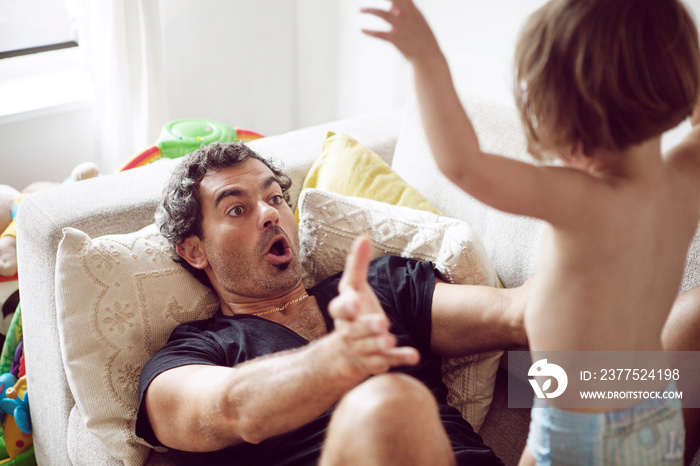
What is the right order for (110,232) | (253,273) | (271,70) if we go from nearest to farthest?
(253,273), (110,232), (271,70)

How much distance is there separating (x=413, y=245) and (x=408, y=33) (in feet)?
2.70

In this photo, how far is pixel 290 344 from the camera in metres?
1.45

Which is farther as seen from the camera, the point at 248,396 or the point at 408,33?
the point at 248,396

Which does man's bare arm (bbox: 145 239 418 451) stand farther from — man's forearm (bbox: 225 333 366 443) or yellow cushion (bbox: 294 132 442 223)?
yellow cushion (bbox: 294 132 442 223)

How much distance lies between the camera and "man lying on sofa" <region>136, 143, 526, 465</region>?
0.96 metres

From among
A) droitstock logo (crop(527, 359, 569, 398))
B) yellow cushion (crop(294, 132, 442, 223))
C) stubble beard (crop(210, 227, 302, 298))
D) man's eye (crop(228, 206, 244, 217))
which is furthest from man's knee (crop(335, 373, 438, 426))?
yellow cushion (crop(294, 132, 442, 223))

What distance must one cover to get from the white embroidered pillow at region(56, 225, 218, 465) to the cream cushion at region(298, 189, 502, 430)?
366mm

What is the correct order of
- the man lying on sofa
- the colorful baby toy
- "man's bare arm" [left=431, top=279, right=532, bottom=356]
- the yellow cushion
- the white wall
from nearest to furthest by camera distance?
the man lying on sofa, "man's bare arm" [left=431, top=279, right=532, bottom=356], the yellow cushion, the colorful baby toy, the white wall

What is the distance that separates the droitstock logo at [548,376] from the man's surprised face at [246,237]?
705mm

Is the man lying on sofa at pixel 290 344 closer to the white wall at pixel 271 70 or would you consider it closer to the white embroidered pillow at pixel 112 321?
the white embroidered pillow at pixel 112 321

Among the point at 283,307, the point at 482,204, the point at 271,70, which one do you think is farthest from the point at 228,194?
the point at 271,70

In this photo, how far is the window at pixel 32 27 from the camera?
279 cm

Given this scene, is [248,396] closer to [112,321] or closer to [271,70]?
[112,321]

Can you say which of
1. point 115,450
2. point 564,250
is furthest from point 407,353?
point 115,450
